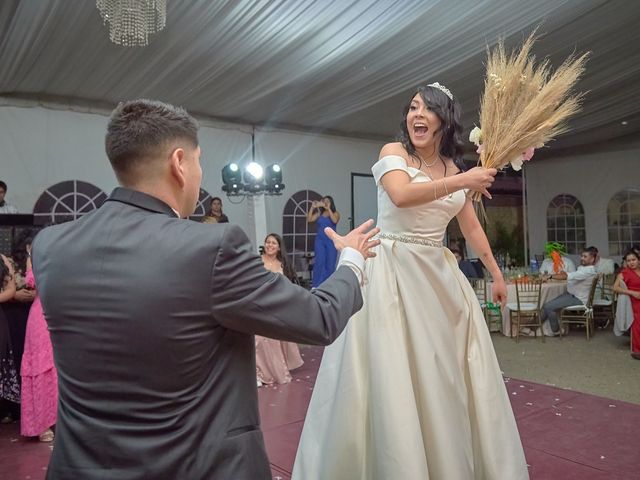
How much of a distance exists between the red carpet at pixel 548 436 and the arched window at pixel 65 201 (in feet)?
13.0

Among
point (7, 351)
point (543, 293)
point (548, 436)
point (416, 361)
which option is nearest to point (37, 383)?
point (7, 351)

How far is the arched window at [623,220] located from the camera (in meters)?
10.5

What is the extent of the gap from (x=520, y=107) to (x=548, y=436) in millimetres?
2146

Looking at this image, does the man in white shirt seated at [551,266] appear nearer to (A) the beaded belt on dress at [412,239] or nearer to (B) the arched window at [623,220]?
(B) the arched window at [623,220]

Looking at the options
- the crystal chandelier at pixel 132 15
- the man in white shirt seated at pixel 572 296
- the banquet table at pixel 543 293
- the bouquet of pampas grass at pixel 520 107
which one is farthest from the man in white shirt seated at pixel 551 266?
the bouquet of pampas grass at pixel 520 107

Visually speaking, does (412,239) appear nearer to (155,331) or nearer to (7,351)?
(155,331)

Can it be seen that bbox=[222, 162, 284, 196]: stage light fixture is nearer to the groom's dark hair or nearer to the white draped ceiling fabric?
the white draped ceiling fabric

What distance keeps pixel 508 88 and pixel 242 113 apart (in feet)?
21.9

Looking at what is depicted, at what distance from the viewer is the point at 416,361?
1.94 m

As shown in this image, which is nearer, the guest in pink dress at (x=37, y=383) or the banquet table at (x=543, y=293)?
the guest in pink dress at (x=37, y=383)

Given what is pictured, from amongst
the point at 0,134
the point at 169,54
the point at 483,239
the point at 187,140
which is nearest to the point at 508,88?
the point at 483,239

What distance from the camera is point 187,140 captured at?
3.62 ft

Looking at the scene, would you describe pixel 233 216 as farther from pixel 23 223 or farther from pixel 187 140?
pixel 187 140

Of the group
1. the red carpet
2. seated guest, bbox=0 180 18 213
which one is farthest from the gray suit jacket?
seated guest, bbox=0 180 18 213
